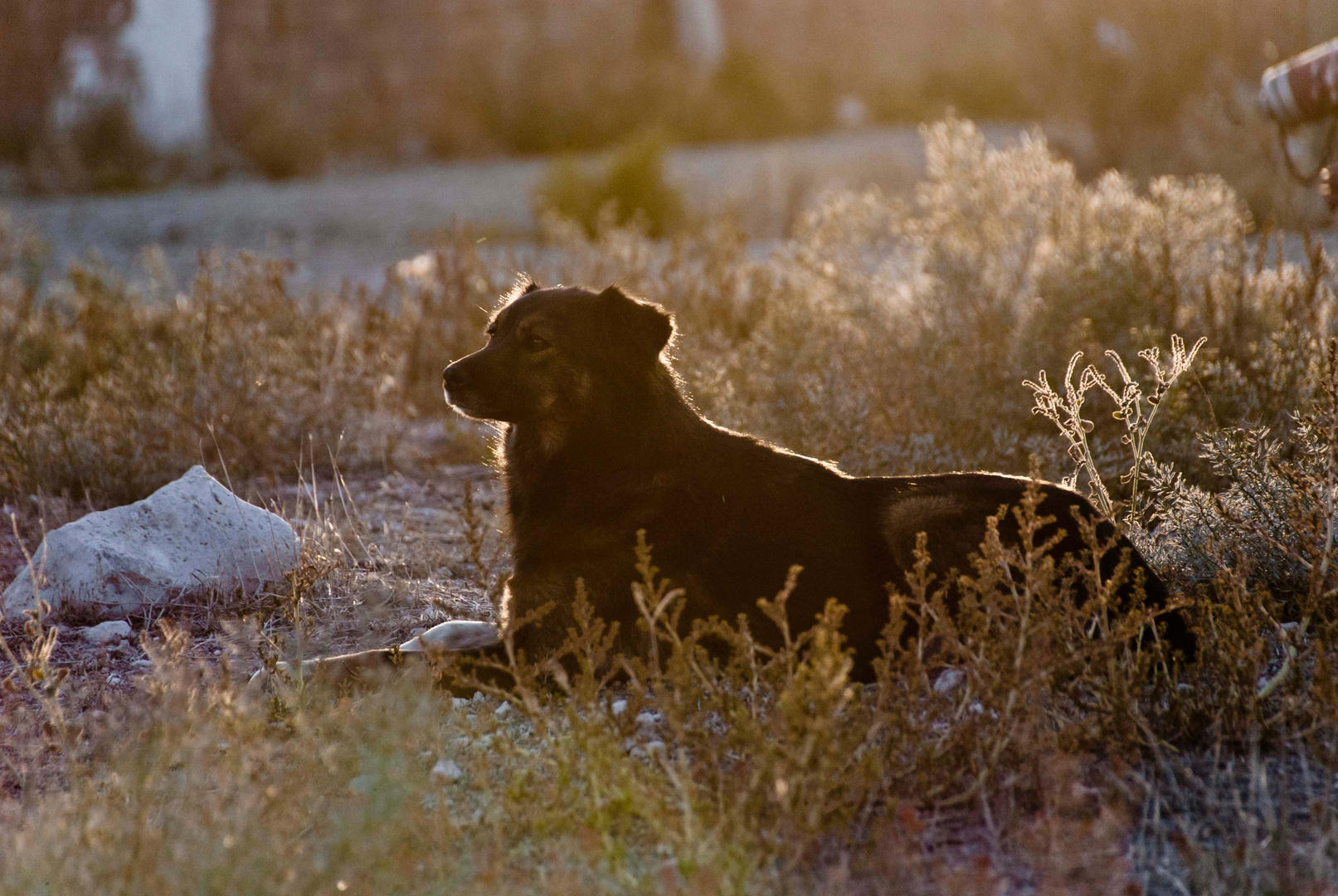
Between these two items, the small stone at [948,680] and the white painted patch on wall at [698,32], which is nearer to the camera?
the small stone at [948,680]

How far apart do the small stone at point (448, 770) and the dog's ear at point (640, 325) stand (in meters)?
1.42

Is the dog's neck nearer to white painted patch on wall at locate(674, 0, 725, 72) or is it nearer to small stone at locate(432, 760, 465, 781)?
small stone at locate(432, 760, 465, 781)

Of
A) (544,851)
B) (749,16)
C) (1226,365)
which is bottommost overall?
(544,851)

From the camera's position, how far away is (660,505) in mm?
3861

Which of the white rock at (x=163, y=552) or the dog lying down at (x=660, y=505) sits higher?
the dog lying down at (x=660, y=505)

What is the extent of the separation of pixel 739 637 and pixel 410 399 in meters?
4.76

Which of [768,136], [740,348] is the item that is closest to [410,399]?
[740,348]

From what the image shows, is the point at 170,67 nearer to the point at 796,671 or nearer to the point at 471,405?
the point at 471,405

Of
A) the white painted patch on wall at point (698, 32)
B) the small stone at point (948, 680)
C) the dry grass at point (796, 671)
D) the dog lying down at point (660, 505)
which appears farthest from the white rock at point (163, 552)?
the white painted patch on wall at point (698, 32)

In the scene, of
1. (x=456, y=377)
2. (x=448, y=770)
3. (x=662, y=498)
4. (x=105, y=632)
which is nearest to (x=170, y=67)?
(x=105, y=632)

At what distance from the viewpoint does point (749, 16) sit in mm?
24766

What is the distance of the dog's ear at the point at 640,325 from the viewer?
3.97 m

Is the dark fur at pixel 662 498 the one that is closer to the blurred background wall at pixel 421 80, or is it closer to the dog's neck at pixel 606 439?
the dog's neck at pixel 606 439

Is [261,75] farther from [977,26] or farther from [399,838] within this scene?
[399,838]
